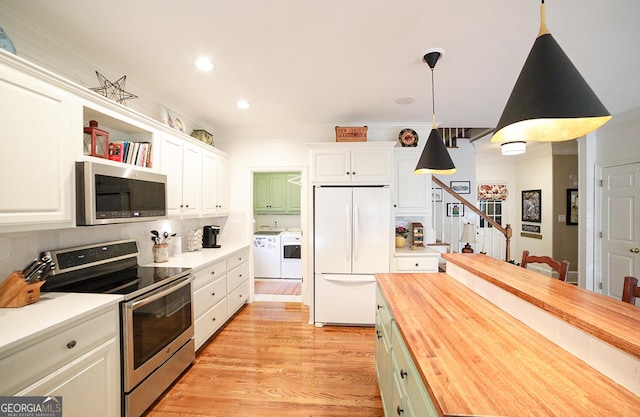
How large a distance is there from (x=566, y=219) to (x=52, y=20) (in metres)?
7.34

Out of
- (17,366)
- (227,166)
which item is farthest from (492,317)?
(227,166)

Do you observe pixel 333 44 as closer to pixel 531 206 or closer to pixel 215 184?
pixel 215 184

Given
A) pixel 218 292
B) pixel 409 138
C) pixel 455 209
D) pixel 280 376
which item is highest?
pixel 409 138

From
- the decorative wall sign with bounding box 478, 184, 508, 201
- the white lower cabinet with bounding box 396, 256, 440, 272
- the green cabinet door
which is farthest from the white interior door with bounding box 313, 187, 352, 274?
the decorative wall sign with bounding box 478, 184, 508, 201

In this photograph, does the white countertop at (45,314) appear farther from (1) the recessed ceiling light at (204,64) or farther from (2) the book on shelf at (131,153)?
(1) the recessed ceiling light at (204,64)

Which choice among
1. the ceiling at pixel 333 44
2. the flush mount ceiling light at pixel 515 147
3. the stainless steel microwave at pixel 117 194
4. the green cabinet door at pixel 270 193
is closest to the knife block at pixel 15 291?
the stainless steel microwave at pixel 117 194

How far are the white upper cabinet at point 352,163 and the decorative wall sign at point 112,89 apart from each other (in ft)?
6.23

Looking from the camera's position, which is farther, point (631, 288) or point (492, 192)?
point (492, 192)

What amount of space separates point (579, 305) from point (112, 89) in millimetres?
3409

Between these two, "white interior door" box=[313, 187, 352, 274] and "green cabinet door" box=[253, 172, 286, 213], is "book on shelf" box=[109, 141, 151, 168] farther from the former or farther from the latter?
"green cabinet door" box=[253, 172, 286, 213]

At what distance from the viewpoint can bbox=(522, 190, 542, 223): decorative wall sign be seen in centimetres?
531

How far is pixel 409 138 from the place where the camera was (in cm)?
343

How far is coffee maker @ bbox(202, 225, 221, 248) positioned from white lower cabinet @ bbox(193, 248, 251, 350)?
382 millimetres

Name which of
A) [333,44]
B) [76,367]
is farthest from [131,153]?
[333,44]
